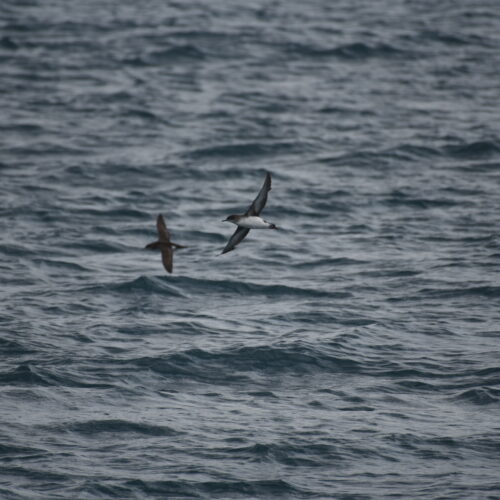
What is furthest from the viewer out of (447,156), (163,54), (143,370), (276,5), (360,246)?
(276,5)

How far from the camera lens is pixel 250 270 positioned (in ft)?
63.6

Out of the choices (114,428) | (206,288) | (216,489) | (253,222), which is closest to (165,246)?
(253,222)

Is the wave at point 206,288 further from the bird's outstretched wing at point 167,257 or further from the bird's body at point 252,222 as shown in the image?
the bird's outstretched wing at point 167,257

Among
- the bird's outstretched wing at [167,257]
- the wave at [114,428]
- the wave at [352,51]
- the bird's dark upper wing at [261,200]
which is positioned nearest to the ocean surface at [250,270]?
the wave at [114,428]

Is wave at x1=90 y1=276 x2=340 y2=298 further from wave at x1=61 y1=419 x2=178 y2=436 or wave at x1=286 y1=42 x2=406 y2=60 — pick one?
wave at x1=286 y1=42 x2=406 y2=60

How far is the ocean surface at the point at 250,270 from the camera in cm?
1270

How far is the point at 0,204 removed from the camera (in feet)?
72.0

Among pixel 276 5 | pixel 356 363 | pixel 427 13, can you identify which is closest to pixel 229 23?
pixel 276 5

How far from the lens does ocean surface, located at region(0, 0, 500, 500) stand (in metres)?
12.7

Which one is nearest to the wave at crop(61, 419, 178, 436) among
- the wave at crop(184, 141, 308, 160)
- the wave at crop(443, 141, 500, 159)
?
the wave at crop(184, 141, 308, 160)

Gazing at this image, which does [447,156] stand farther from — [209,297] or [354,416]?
[354,416]

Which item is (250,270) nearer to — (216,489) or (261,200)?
(261,200)

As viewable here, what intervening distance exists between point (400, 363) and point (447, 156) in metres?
11.6

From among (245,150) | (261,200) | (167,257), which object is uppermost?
(261,200)
